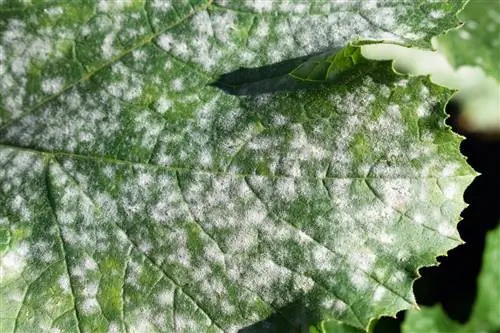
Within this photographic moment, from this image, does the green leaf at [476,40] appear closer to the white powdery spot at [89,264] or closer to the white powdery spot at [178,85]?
the white powdery spot at [178,85]

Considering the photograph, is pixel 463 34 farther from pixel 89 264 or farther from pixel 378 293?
pixel 89 264

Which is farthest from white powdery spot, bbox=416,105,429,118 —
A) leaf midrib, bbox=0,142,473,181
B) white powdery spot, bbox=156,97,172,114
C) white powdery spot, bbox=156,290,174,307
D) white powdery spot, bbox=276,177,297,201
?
white powdery spot, bbox=156,290,174,307

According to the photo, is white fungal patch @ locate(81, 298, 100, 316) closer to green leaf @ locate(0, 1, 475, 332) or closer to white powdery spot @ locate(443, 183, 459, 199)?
green leaf @ locate(0, 1, 475, 332)

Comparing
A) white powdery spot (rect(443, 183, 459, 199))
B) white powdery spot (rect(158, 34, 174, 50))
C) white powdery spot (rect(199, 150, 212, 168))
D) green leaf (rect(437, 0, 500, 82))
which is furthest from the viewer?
green leaf (rect(437, 0, 500, 82))

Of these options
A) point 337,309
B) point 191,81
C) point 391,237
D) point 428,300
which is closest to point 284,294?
point 337,309

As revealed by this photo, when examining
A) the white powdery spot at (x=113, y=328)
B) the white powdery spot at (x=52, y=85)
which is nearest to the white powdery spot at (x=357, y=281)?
the white powdery spot at (x=113, y=328)

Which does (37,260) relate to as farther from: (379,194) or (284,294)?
(379,194)
